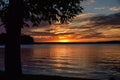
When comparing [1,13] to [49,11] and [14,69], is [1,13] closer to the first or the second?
[49,11]

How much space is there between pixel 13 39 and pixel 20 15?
1681 mm

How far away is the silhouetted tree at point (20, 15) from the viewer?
18766 mm

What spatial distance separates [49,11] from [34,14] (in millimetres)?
1292

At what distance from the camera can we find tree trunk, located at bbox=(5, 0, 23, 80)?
1873 cm

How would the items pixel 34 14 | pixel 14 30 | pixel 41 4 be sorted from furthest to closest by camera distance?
pixel 34 14 → pixel 41 4 → pixel 14 30

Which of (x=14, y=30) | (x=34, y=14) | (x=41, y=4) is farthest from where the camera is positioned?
(x=34, y=14)

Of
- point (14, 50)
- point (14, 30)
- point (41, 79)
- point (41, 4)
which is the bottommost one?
point (41, 79)

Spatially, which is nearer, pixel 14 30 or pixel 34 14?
pixel 14 30

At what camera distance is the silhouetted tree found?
18766mm

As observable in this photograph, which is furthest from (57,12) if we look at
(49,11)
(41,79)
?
(41,79)

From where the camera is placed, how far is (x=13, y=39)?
738 inches

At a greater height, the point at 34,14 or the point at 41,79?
the point at 34,14

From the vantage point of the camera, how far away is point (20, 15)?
19.2 m

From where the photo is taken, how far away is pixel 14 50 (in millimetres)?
18891
